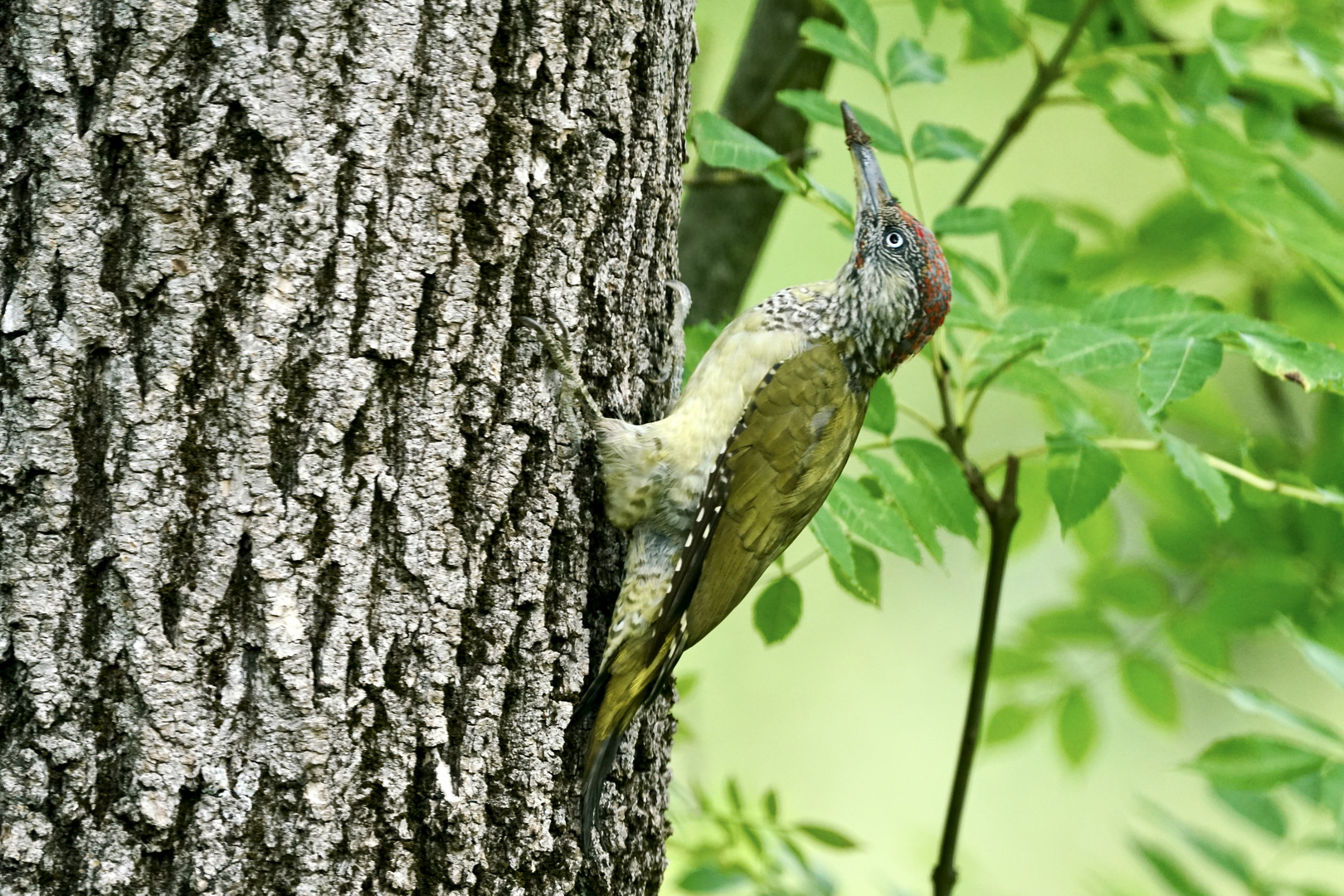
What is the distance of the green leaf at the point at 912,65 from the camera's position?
8.61 ft

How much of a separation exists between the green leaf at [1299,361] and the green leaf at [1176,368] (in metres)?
0.07

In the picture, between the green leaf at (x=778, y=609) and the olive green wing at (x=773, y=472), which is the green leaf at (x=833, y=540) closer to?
the olive green wing at (x=773, y=472)

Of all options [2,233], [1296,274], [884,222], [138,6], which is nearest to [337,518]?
[2,233]

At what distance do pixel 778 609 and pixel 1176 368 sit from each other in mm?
1029

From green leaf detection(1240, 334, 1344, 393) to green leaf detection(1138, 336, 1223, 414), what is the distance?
2.6 inches

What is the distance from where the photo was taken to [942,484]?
243 centimetres

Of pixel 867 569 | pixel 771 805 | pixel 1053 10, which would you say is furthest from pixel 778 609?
pixel 1053 10

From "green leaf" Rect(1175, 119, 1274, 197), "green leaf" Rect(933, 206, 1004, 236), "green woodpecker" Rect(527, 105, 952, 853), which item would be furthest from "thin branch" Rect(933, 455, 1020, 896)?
"green leaf" Rect(1175, 119, 1274, 197)

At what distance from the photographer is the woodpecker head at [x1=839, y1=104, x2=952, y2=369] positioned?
2.65 meters

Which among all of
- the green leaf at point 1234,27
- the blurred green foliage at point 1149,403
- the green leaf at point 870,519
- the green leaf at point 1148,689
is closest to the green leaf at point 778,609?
the blurred green foliage at point 1149,403

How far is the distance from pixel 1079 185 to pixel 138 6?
22.0 ft

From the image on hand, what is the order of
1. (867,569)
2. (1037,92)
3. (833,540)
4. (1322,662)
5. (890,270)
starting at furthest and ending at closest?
(1037,92) → (890,270) → (867,569) → (833,540) → (1322,662)

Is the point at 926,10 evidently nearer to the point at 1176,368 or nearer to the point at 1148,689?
the point at 1176,368

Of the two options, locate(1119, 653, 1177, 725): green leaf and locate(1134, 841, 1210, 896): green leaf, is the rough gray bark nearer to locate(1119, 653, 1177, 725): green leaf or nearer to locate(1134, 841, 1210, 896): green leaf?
locate(1134, 841, 1210, 896): green leaf
